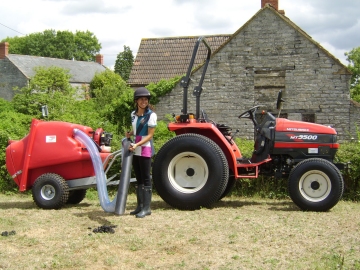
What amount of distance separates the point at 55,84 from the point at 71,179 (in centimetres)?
3091

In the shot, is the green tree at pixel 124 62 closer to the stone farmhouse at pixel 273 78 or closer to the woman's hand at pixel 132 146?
the stone farmhouse at pixel 273 78

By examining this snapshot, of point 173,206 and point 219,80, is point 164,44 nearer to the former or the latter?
point 219,80

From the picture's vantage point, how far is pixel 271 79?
1716cm

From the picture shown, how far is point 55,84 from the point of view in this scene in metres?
37.9

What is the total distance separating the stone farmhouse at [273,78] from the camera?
16.5 metres

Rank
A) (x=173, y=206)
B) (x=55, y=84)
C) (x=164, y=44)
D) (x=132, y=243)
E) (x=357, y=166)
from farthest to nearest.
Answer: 1. (x=55, y=84)
2. (x=164, y=44)
3. (x=357, y=166)
4. (x=173, y=206)
5. (x=132, y=243)

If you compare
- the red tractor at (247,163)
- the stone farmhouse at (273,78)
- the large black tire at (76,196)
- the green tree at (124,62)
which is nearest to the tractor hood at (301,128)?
the red tractor at (247,163)

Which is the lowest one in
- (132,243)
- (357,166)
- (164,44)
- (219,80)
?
(132,243)

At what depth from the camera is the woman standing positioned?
713 cm

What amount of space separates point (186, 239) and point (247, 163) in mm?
2443

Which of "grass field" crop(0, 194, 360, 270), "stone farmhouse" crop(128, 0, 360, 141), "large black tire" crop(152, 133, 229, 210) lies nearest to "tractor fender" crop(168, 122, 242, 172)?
"large black tire" crop(152, 133, 229, 210)

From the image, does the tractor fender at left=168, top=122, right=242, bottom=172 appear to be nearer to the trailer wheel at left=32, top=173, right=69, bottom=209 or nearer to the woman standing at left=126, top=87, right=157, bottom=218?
the woman standing at left=126, top=87, right=157, bottom=218

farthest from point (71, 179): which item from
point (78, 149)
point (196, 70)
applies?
point (196, 70)

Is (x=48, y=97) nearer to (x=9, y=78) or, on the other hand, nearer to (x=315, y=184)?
(x=315, y=184)
